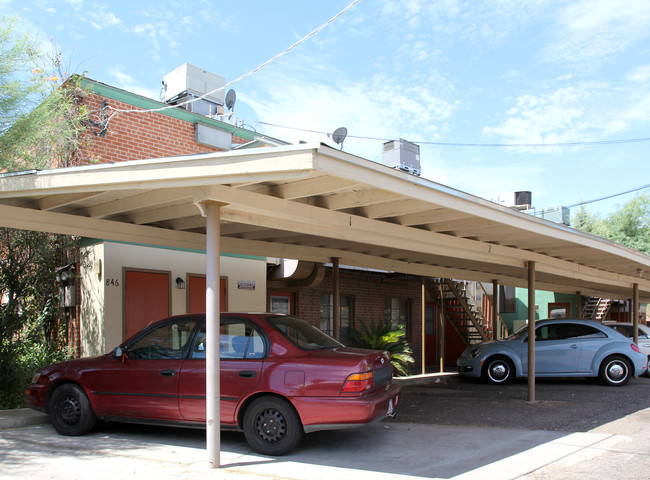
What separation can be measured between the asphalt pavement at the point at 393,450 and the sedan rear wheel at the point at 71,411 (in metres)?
0.15

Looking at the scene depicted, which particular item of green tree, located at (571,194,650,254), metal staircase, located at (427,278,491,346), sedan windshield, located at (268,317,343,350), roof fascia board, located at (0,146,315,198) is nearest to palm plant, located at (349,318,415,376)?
metal staircase, located at (427,278,491,346)

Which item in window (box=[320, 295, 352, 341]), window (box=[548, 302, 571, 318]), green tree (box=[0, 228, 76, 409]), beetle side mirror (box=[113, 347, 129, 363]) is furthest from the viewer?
window (box=[548, 302, 571, 318])

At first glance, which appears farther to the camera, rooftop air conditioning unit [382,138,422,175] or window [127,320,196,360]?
rooftop air conditioning unit [382,138,422,175]

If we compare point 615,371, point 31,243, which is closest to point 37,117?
point 31,243

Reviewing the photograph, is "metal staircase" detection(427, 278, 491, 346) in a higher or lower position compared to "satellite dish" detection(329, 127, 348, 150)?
lower

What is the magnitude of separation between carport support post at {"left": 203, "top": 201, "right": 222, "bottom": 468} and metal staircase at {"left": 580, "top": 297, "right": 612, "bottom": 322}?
23.4 metres

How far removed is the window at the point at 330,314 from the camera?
16875mm

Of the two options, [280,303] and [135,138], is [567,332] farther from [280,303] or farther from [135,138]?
[135,138]

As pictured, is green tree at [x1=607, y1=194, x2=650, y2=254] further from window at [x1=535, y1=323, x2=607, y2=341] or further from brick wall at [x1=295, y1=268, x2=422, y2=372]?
window at [x1=535, y1=323, x2=607, y2=341]

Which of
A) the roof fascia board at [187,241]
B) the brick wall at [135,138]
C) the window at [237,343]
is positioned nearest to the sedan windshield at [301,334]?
the window at [237,343]

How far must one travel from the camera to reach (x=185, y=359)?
709 cm

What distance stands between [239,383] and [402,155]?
1374 cm

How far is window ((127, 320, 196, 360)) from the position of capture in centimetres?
722

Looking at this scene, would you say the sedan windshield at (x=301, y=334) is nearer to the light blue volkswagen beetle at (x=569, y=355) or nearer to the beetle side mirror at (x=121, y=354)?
the beetle side mirror at (x=121, y=354)
